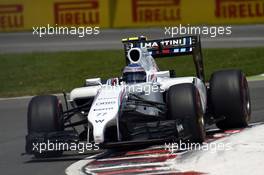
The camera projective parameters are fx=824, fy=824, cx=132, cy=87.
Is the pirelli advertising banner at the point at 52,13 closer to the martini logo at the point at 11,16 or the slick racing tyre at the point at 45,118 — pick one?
the martini logo at the point at 11,16

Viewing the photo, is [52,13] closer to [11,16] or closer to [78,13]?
[78,13]

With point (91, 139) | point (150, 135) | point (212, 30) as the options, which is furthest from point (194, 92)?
point (212, 30)

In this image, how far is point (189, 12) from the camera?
29.9 m

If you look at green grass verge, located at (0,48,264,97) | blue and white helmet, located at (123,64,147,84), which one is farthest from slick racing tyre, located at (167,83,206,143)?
green grass verge, located at (0,48,264,97)

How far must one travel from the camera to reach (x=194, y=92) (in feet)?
35.5

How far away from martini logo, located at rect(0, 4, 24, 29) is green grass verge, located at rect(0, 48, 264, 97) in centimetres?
490

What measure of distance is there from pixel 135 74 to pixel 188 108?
4.77ft

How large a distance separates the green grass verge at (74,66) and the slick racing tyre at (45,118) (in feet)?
29.7

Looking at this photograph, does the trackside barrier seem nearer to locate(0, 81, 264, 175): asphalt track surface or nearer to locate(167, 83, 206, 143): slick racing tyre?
locate(0, 81, 264, 175): asphalt track surface

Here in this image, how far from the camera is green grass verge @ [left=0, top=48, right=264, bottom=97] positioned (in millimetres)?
21906

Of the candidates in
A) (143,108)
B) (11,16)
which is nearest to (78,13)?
(11,16)

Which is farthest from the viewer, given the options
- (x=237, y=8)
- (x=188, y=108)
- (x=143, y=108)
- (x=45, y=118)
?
(x=237, y=8)

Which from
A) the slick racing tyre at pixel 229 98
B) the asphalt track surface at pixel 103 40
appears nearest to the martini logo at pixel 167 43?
the slick racing tyre at pixel 229 98

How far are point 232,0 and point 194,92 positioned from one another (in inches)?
747
